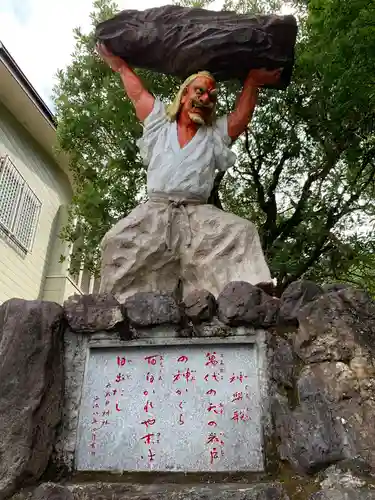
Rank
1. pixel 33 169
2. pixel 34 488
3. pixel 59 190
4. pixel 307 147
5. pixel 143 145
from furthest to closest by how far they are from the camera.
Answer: pixel 59 190, pixel 33 169, pixel 307 147, pixel 143 145, pixel 34 488

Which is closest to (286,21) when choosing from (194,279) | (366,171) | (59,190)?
(194,279)

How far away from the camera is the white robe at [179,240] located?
11.6 ft

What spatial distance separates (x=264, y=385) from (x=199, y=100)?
2492 millimetres

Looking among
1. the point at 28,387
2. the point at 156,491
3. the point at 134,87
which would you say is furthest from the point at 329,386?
the point at 134,87

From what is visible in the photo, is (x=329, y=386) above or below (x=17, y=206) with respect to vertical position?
below

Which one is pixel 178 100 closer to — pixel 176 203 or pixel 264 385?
pixel 176 203

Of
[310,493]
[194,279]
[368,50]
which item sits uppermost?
[368,50]

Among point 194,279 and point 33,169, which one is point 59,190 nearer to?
point 33,169

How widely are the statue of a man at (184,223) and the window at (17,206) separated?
17.7 feet

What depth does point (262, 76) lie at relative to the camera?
4527mm

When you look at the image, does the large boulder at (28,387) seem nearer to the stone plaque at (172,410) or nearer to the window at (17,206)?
the stone plaque at (172,410)

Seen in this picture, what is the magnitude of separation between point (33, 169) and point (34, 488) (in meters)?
8.83

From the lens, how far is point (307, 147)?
26.6 feet

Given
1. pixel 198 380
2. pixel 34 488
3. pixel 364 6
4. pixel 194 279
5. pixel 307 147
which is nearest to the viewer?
pixel 34 488
